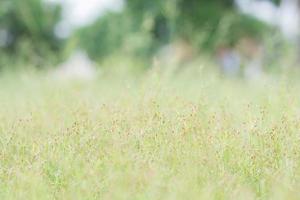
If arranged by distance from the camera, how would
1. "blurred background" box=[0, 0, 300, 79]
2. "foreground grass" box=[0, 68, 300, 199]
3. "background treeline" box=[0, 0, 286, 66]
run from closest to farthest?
"foreground grass" box=[0, 68, 300, 199]
"blurred background" box=[0, 0, 300, 79]
"background treeline" box=[0, 0, 286, 66]

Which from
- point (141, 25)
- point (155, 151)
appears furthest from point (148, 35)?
point (155, 151)

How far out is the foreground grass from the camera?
3.46 m

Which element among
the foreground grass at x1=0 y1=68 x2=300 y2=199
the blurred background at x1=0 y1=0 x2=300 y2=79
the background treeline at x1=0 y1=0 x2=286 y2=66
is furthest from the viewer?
the background treeline at x1=0 y1=0 x2=286 y2=66

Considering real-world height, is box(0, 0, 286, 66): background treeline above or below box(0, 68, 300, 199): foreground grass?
above

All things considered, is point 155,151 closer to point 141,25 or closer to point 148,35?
point 148,35

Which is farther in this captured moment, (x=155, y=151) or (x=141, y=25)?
(x=141, y=25)

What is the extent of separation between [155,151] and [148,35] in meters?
7.16

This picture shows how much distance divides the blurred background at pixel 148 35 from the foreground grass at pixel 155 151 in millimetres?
3942

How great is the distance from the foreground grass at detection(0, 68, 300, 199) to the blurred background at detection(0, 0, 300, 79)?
3942 mm

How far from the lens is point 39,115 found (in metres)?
5.11

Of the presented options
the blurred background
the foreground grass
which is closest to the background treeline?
the blurred background

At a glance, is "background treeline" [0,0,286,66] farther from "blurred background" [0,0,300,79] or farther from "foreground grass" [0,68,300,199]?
"foreground grass" [0,68,300,199]

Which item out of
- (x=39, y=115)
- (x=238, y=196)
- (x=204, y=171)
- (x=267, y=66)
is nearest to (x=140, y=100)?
(x=39, y=115)

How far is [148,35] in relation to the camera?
1096 centimetres
